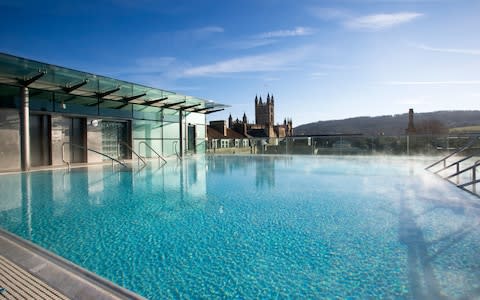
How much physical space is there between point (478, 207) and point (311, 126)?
11079 centimetres

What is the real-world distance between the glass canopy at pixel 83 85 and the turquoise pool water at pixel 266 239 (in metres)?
5.20

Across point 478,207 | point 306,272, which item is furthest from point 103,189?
point 478,207

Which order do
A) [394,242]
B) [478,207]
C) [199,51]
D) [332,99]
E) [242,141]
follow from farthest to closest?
1. [332,99]
2. [242,141]
3. [199,51]
4. [478,207]
5. [394,242]

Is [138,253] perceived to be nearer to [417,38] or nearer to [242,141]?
[417,38]

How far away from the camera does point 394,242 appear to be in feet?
10.5

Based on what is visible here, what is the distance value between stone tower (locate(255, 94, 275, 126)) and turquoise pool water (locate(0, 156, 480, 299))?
89.7 m

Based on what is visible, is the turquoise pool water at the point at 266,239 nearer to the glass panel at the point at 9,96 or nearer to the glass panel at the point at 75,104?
the glass panel at the point at 9,96

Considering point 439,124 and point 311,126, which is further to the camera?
point 311,126

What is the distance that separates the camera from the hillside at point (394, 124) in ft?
219

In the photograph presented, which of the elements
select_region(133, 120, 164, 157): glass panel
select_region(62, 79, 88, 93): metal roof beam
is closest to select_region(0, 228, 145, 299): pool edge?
select_region(62, 79, 88, 93): metal roof beam

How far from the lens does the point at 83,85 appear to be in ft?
38.9

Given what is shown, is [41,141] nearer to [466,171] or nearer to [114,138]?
[114,138]

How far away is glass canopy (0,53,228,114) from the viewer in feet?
31.0

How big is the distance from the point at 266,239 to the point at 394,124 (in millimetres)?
91801
